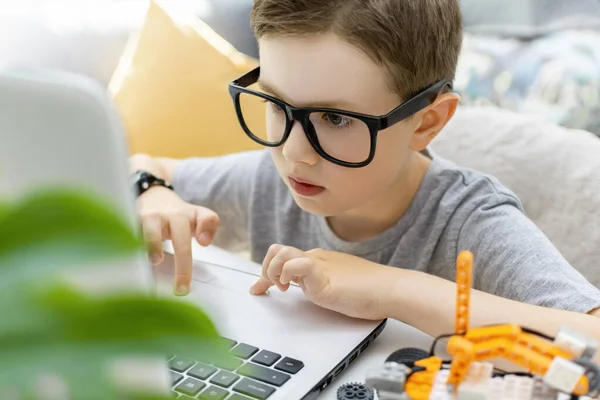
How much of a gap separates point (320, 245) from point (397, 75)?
1.13 feet

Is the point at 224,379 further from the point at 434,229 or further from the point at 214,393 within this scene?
the point at 434,229

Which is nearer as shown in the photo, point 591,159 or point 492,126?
point 591,159

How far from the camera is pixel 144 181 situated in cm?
103

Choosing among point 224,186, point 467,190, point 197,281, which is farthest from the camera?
point 224,186

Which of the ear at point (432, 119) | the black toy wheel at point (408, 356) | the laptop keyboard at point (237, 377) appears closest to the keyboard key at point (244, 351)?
the laptop keyboard at point (237, 377)

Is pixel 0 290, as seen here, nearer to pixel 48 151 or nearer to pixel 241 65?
pixel 48 151

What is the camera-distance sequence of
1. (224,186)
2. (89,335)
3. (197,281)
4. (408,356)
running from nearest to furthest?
1. (89,335)
2. (408,356)
3. (197,281)
4. (224,186)

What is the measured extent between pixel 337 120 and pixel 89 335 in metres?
0.60

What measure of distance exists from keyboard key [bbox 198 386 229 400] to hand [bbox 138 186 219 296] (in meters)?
0.21

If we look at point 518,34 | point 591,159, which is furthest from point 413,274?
point 518,34

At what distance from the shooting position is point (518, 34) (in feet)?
6.24

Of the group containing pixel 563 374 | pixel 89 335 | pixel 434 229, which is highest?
pixel 89 335

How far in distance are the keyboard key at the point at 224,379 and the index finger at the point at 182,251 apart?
196mm

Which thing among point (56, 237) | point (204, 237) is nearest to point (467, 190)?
point (204, 237)
